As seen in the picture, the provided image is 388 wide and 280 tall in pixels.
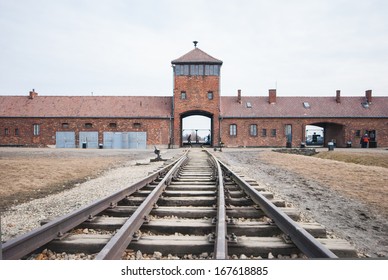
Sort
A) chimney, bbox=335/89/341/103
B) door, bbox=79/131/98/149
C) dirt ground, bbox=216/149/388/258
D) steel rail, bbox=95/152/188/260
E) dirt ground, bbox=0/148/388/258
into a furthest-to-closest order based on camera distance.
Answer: chimney, bbox=335/89/341/103, door, bbox=79/131/98/149, dirt ground, bbox=0/148/388/258, dirt ground, bbox=216/149/388/258, steel rail, bbox=95/152/188/260

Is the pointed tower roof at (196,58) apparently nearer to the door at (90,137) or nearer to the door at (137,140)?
the door at (137,140)

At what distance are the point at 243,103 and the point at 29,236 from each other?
34616 millimetres

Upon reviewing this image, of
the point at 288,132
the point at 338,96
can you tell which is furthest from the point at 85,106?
the point at 338,96

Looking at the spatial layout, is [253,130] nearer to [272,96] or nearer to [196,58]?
[272,96]

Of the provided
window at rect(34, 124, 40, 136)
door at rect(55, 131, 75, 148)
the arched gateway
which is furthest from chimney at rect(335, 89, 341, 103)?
window at rect(34, 124, 40, 136)

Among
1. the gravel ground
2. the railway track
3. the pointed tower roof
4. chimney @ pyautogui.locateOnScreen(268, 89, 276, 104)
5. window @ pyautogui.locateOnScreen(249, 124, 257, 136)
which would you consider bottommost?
the gravel ground

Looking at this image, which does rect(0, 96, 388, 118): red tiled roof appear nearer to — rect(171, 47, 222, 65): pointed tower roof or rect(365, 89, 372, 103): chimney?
rect(365, 89, 372, 103): chimney

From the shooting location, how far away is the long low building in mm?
32625

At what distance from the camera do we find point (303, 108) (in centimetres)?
3544

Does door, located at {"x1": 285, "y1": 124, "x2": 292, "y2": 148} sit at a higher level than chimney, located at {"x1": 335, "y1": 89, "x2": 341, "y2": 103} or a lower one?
lower

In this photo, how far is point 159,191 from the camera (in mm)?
4770

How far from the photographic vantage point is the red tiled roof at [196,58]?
32.2m

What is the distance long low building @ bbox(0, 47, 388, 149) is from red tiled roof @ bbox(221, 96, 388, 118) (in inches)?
4.8
